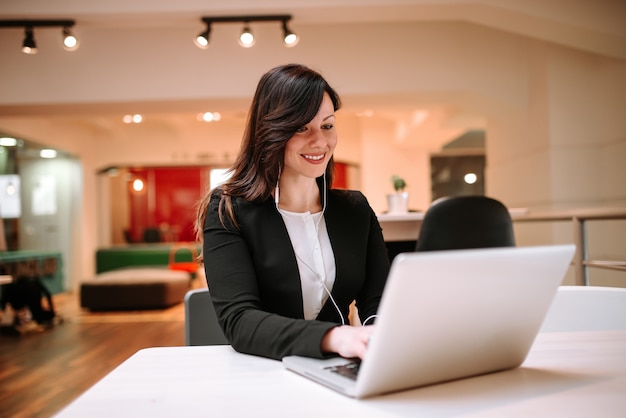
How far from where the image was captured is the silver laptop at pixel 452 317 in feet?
1.83

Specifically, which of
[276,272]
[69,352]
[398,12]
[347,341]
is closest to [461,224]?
[276,272]

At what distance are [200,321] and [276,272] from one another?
347 millimetres

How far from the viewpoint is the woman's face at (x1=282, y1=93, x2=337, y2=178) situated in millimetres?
1296

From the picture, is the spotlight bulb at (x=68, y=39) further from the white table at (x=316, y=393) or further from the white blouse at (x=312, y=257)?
the white table at (x=316, y=393)

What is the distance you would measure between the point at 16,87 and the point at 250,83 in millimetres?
2294

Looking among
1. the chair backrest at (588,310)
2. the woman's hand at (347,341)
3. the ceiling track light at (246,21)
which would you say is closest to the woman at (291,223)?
the woman's hand at (347,341)

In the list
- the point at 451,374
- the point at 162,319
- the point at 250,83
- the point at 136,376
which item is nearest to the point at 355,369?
the point at 451,374

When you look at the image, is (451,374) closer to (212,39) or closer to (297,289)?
(297,289)

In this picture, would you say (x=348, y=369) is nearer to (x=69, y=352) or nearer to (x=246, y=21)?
(x=246, y=21)

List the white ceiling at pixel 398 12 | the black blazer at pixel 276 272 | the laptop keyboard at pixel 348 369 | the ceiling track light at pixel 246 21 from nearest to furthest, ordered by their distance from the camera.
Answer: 1. the laptop keyboard at pixel 348 369
2. the black blazer at pixel 276 272
3. the white ceiling at pixel 398 12
4. the ceiling track light at pixel 246 21

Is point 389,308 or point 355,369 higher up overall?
point 389,308

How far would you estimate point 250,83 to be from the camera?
5312 mm

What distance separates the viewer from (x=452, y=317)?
625 mm

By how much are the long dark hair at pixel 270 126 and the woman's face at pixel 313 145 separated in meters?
0.02
